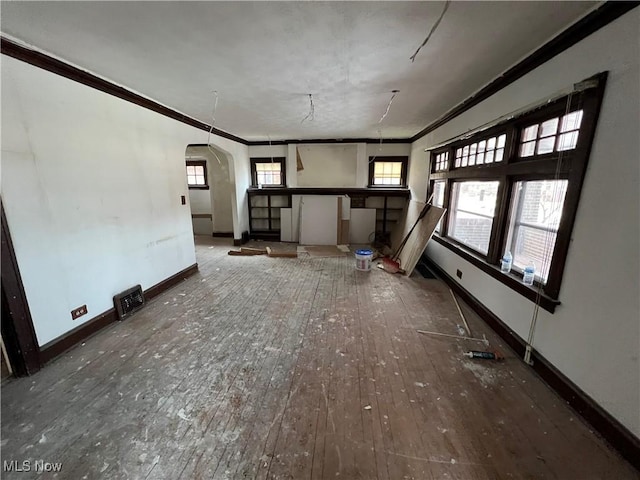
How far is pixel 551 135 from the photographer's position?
6.72ft

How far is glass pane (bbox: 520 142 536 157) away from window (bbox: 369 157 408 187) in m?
4.03

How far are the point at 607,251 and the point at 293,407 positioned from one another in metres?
2.17

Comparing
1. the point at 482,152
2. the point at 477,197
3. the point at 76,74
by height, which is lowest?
the point at 477,197

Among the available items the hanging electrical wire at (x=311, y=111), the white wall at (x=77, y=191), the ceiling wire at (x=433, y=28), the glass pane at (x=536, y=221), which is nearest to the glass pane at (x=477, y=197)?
the glass pane at (x=536, y=221)

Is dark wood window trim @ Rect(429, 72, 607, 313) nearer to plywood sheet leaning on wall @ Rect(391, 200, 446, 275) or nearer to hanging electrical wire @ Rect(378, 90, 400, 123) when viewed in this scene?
plywood sheet leaning on wall @ Rect(391, 200, 446, 275)

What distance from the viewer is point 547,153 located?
81.2 inches

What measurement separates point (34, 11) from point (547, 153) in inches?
144

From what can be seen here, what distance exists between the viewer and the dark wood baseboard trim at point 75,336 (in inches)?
84.0

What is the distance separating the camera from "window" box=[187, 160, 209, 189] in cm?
696

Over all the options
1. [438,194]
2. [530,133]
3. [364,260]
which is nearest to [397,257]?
[364,260]

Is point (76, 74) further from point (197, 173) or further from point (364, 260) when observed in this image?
point (197, 173)

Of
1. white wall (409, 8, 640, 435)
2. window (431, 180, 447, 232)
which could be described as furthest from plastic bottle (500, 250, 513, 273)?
window (431, 180, 447, 232)

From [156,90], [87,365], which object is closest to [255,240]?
[156,90]

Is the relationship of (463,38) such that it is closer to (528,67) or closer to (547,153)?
(528,67)
